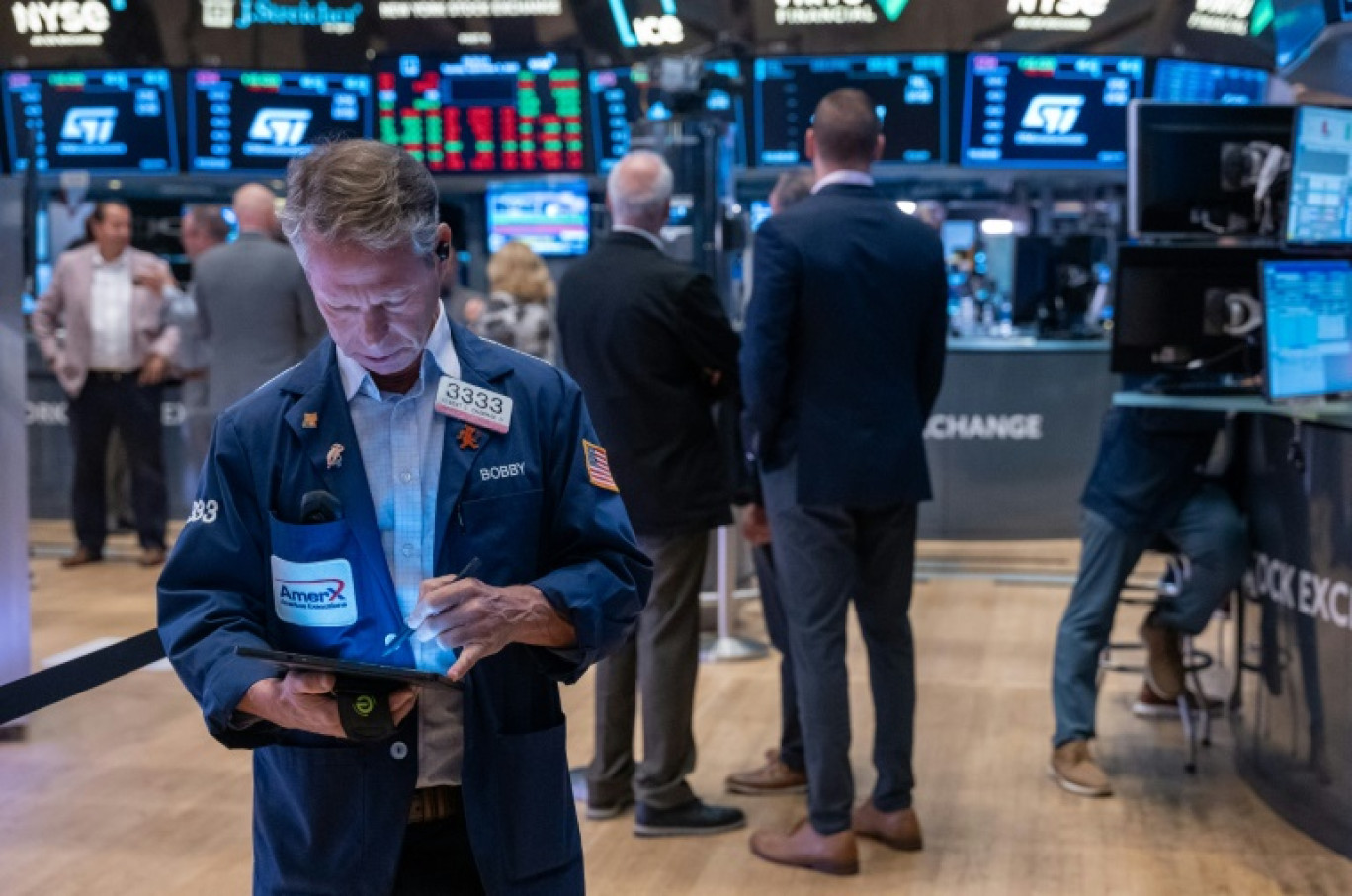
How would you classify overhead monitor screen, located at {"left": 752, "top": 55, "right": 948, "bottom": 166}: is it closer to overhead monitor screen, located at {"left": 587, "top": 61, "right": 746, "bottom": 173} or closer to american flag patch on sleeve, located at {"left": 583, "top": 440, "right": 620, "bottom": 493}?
overhead monitor screen, located at {"left": 587, "top": 61, "right": 746, "bottom": 173}

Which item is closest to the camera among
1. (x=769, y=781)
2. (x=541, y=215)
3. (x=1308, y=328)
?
(x=1308, y=328)

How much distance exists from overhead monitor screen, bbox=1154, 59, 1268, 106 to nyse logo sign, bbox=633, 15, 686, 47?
2482 mm

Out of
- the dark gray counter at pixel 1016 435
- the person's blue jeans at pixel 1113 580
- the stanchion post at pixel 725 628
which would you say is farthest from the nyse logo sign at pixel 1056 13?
the person's blue jeans at pixel 1113 580

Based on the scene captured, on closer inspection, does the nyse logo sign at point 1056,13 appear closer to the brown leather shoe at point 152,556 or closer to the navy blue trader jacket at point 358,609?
the brown leather shoe at point 152,556

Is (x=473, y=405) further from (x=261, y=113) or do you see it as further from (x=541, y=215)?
(x=541, y=215)

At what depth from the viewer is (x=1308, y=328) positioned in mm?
4523

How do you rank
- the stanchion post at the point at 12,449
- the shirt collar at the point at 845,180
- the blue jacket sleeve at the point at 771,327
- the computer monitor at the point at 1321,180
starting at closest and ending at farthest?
the blue jacket sleeve at the point at 771,327
the shirt collar at the point at 845,180
the computer monitor at the point at 1321,180
the stanchion post at the point at 12,449

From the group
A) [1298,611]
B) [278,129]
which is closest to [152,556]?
[278,129]

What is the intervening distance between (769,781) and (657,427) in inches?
45.6

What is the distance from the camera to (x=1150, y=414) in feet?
15.3

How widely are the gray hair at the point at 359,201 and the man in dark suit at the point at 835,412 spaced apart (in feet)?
7.76

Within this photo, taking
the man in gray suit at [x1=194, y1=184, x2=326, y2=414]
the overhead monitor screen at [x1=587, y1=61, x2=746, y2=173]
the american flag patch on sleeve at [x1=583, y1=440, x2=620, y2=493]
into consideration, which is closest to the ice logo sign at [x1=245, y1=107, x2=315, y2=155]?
the overhead monitor screen at [x1=587, y1=61, x2=746, y2=173]

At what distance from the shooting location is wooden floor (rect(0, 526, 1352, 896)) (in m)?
4.00

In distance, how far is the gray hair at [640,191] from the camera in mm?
4395
